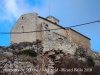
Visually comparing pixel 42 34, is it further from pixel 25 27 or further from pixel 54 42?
pixel 25 27

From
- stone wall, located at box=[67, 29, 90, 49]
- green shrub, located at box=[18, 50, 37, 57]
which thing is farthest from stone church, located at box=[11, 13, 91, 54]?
green shrub, located at box=[18, 50, 37, 57]

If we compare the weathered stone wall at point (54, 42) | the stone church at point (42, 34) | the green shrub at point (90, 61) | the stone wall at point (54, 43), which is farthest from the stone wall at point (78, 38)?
the green shrub at point (90, 61)

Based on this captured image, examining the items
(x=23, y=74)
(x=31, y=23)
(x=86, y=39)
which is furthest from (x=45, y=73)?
(x=86, y=39)

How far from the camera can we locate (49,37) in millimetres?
32906

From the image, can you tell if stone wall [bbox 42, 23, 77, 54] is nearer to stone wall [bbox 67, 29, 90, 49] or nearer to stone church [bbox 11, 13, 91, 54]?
stone church [bbox 11, 13, 91, 54]

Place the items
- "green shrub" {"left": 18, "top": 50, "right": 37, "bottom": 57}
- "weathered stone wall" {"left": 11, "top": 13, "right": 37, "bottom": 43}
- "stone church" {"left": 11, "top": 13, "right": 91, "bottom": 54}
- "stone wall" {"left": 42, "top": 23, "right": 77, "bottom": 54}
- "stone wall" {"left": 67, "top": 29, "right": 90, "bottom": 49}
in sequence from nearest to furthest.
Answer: "green shrub" {"left": 18, "top": 50, "right": 37, "bottom": 57} < "stone wall" {"left": 42, "top": 23, "right": 77, "bottom": 54} < "stone church" {"left": 11, "top": 13, "right": 91, "bottom": 54} < "weathered stone wall" {"left": 11, "top": 13, "right": 37, "bottom": 43} < "stone wall" {"left": 67, "top": 29, "right": 90, "bottom": 49}

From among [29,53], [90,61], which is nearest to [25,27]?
[29,53]

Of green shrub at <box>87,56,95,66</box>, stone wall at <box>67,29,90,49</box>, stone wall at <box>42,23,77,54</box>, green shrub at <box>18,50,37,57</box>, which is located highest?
stone wall at <box>67,29,90,49</box>

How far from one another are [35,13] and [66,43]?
6.44m

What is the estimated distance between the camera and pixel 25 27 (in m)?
35.0

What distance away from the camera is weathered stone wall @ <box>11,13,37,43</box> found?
110ft

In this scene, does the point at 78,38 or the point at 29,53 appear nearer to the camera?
the point at 29,53

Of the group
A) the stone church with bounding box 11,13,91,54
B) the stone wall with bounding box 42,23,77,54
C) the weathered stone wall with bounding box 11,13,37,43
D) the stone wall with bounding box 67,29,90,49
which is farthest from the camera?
the stone wall with bounding box 67,29,90,49

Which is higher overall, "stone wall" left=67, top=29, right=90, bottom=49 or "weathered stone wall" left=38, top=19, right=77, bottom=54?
"stone wall" left=67, top=29, right=90, bottom=49
